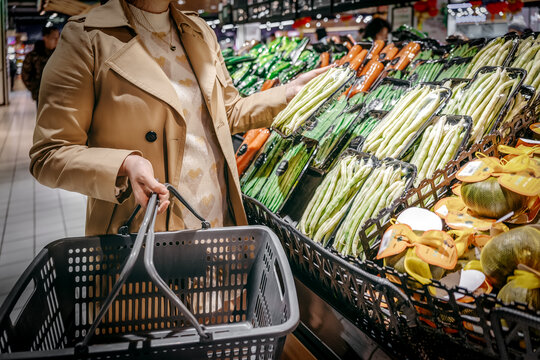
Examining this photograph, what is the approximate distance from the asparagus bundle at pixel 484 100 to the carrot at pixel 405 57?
0.95m

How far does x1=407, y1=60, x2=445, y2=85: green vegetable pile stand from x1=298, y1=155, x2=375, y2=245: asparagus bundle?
963mm

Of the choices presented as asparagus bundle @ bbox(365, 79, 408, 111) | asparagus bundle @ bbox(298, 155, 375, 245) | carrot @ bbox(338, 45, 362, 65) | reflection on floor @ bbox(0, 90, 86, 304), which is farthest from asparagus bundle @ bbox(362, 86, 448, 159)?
reflection on floor @ bbox(0, 90, 86, 304)

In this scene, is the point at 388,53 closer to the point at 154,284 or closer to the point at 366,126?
the point at 366,126

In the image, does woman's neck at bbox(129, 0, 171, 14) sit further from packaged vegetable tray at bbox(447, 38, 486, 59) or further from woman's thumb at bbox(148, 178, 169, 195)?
packaged vegetable tray at bbox(447, 38, 486, 59)

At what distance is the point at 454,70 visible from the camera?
96.6 inches

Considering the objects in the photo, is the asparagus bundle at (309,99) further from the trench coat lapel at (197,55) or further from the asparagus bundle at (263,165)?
the trench coat lapel at (197,55)

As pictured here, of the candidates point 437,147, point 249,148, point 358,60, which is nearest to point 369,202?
point 437,147

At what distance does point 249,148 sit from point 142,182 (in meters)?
1.34

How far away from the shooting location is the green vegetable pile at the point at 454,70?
2.41 metres

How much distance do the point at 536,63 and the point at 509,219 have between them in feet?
3.70

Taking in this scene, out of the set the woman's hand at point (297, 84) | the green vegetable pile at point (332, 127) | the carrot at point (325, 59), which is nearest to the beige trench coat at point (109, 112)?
the woman's hand at point (297, 84)

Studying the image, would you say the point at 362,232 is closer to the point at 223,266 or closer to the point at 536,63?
the point at 223,266

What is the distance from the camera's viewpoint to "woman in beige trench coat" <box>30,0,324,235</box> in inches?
50.2

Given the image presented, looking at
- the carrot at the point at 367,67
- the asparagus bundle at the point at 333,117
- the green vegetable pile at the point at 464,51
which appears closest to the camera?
the asparagus bundle at the point at 333,117
